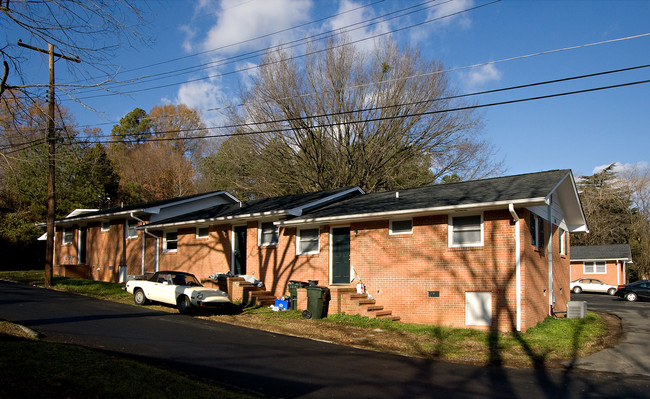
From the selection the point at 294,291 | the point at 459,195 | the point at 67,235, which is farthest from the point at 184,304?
the point at 67,235

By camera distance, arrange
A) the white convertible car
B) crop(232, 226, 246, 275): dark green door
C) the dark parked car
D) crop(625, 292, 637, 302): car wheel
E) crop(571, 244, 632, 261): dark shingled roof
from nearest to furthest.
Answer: the white convertible car → crop(232, 226, 246, 275): dark green door → the dark parked car → crop(625, 292, 637, 302): car wheel → crop(571, 244, 632, 261): dark shingled roof

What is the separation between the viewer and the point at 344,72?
33.3 m

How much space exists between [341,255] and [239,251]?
573 centimetres

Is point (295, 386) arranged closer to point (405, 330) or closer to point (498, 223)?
point (405, 330)

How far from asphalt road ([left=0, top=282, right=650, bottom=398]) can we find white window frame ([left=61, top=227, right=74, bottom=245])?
18.5 meters

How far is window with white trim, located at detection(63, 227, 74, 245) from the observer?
3288cm

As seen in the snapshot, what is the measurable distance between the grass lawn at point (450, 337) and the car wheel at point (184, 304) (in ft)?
1.90

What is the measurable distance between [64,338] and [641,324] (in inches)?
771

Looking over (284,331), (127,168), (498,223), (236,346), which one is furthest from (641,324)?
(127,168)

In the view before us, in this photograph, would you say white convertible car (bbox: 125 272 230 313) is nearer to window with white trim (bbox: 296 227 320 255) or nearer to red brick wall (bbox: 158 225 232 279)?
window with white trim (bbox: 296 227 320 255)

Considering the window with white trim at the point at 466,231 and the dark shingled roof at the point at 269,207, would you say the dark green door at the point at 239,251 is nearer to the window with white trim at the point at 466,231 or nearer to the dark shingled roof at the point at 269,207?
the dark shingled roof at the point at 269,207

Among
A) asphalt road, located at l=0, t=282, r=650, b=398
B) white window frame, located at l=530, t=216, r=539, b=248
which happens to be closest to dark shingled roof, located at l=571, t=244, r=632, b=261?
white window frame, located at l=530, t=216, r=539, b=248

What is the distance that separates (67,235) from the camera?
3331 centimetres

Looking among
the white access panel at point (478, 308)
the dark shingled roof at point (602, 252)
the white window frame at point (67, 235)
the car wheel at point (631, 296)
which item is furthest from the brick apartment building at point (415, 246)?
the dark shingled roof at point (602, 252)
